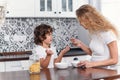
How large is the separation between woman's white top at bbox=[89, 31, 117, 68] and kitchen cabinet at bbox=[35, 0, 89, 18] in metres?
2.06

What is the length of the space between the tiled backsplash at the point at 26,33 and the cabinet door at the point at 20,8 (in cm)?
27

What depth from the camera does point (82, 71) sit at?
8.09 feet

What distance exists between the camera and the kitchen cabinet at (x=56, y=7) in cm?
467

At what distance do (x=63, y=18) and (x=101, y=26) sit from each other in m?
2.54

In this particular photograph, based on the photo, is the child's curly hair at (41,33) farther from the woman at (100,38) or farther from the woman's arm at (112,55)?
the woman's arm at (112,55)

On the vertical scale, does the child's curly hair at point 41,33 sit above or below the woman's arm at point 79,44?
above

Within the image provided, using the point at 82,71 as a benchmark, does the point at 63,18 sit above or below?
above

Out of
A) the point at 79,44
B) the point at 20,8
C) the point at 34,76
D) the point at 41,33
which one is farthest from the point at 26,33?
the point at 34,76

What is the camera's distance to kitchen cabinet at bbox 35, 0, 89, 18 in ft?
15.3

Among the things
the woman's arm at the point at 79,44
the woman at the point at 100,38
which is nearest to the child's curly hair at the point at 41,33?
the woman's arm at the point at 79,44

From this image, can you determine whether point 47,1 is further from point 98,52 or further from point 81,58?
point 98,52

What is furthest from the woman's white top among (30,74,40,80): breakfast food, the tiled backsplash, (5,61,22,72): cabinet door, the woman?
the tiled backsplash

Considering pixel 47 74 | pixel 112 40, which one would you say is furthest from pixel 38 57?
pixel 112 40

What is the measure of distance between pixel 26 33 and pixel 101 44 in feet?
7.72
